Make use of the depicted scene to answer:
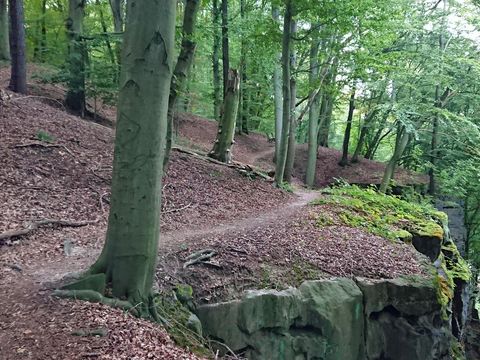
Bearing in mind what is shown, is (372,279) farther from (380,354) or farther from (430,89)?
(430,89)

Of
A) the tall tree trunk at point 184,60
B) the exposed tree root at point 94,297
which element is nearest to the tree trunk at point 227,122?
the tall tree trunk at point 184,60

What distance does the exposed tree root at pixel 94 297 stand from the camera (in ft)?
12.9

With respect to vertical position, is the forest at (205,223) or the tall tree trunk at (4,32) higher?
the tall tree trunk at (4,32)

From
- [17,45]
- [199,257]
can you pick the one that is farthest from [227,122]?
[199,257]

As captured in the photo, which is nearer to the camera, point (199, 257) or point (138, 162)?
point (138, 162)

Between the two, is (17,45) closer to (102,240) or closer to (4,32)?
(4,32)

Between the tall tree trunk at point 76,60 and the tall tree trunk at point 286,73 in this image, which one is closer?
the tall tree trunk at point 76,60

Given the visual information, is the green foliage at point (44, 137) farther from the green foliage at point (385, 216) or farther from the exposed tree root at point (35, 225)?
the green foliage at point (385, 216)

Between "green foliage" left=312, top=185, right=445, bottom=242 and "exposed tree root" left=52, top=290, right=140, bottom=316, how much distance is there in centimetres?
537

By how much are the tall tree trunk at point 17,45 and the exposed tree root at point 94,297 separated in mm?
9353

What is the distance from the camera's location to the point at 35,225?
6148 millimetres

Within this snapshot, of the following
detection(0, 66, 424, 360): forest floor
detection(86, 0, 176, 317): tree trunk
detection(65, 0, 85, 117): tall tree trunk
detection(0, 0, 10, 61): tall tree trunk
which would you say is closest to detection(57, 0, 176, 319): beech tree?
detection(86, 0, 176, 317): tree trunk

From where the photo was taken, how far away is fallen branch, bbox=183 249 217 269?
5676mm

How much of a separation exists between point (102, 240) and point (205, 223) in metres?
2.32
